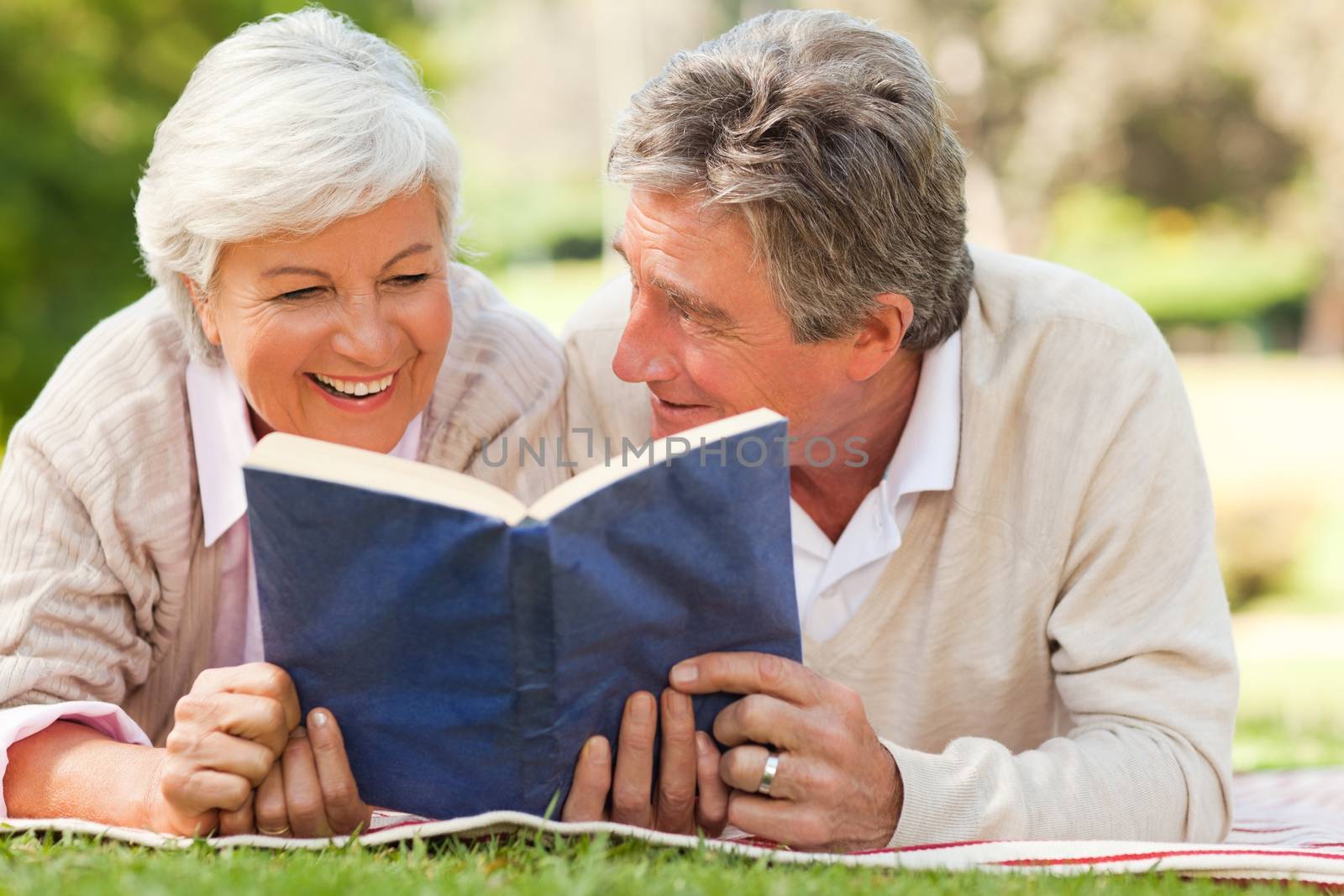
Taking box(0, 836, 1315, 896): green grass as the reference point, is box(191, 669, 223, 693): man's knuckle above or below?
above

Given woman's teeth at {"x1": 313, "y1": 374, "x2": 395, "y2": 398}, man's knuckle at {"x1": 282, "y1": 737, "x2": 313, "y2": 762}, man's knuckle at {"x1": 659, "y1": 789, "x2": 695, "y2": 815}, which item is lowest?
man's knuckle at {"x1": 659, "y1": 789, "x2": 695, "y2": 815}

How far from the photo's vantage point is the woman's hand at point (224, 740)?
7.33ft

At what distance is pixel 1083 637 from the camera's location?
294cm

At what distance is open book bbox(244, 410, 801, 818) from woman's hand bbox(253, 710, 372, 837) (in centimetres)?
3

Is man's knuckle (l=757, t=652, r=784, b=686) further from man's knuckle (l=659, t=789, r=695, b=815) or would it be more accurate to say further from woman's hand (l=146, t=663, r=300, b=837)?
woman's hand (l=146, t=663, r=300, b=837)

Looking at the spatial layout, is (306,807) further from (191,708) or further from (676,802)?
(676,802)

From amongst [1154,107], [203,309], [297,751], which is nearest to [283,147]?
[203,309]

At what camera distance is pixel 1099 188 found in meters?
25.0

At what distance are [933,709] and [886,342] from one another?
2.76ft

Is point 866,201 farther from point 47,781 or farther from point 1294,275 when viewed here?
point 1294,275

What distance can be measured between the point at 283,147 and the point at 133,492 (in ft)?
2.51

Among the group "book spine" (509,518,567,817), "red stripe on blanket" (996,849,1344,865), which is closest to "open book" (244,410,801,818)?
"book spine" (509,518,567,817)

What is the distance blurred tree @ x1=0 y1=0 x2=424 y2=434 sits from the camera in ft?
29.7

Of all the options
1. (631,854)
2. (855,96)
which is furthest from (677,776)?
(855,96)
